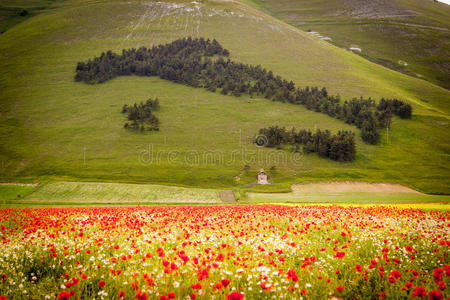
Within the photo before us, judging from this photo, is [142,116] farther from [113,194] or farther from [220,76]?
[113,194]

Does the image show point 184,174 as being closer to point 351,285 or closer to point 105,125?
point 105,125

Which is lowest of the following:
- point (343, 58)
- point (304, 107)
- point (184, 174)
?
point (184, 174)

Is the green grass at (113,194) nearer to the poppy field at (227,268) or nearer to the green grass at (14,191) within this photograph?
the green grass at (14,191)

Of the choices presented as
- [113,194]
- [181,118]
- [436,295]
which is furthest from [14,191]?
[436,295]

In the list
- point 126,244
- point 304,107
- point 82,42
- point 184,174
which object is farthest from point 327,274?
point 82,42

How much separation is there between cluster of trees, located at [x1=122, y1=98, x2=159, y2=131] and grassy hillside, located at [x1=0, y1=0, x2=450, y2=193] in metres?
3.72

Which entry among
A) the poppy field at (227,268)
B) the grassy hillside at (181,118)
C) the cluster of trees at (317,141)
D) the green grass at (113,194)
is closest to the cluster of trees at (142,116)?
the grassy hillside at (181,118)

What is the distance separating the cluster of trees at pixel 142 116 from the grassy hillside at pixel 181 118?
3.72m

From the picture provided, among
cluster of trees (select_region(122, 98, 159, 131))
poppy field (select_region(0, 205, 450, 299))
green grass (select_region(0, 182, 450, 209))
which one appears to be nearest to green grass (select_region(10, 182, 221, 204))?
green grass (select_region(0, 182, 450, 209))

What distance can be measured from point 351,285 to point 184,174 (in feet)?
259

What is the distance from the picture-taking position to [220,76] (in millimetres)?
150750

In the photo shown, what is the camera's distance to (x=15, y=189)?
63.7m

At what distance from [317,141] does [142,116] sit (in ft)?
248

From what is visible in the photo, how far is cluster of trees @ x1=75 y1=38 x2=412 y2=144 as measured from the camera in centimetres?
12225
